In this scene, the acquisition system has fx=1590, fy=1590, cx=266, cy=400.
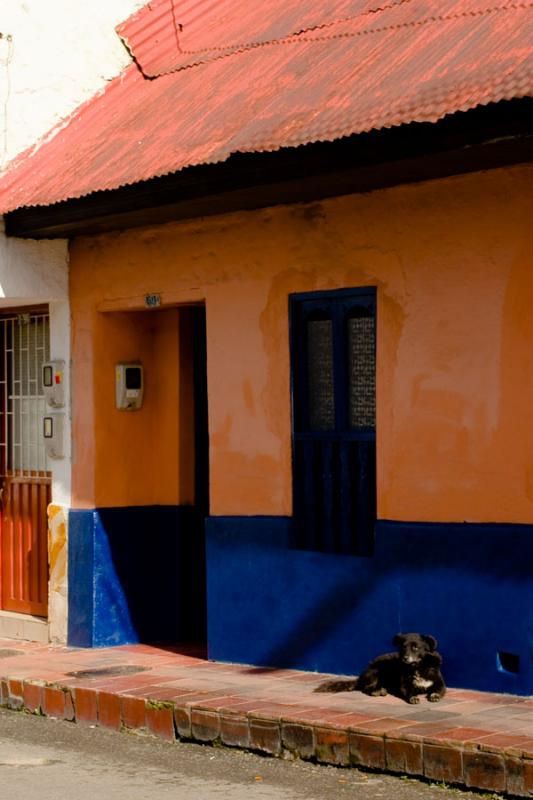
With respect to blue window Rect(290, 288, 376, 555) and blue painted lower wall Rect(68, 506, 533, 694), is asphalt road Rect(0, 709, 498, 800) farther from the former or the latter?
blue window Rect(290, 288, 376, 555)

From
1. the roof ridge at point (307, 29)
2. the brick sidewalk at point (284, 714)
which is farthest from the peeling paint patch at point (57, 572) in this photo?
the roof ridge at point (307, 29)

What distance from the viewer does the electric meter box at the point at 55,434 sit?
39.2 feet

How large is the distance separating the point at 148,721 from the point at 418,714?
1634mm

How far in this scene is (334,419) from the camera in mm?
9992

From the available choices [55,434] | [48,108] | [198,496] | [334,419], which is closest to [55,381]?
[55,434]

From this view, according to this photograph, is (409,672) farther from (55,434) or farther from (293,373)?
(55,434)

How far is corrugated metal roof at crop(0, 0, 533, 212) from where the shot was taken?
8469 millimetres

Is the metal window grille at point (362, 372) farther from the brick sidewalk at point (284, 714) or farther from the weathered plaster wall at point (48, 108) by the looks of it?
the weathered plaster wall at point (48, 108)

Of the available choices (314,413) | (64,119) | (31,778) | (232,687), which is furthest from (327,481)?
(64,119)

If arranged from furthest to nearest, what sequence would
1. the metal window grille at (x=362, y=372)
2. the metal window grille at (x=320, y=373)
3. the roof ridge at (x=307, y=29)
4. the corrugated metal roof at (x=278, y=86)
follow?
the roof ridge at (x=307, y=29) → the metal window grille at (x=320, y=373) → the metal window grille at (x=362, y=372) → the corrugated metal roof at (x=278, y=86)

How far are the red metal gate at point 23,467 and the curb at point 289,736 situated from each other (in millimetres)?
2502

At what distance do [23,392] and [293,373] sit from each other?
10.9ft

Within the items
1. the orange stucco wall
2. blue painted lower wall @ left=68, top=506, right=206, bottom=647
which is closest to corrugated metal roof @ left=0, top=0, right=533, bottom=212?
the orange stucco wall

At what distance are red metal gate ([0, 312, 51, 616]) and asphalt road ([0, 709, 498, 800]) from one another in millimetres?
3623
